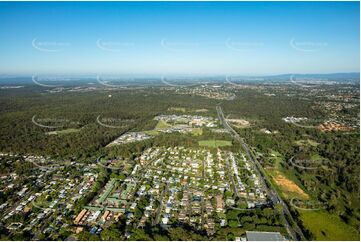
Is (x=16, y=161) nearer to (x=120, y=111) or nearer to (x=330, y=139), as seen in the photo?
(x=120, y=111)

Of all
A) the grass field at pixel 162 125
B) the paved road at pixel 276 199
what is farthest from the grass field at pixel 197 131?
the paved road at pixel 276 199

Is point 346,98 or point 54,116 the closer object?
point 54,116

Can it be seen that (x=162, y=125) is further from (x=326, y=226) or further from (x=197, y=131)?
(x=326, y=226)

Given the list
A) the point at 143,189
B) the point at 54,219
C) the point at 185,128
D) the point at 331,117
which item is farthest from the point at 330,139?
the point at 54,219

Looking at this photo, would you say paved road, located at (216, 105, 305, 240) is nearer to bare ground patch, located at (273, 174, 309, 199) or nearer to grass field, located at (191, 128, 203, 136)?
bare ground patch, located at (273, 174, 309, 199)

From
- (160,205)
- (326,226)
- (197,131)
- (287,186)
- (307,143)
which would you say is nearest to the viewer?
(326,226)

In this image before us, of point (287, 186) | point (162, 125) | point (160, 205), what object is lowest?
point (162, 125)

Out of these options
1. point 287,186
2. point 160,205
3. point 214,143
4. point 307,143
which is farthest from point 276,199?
point 307,143

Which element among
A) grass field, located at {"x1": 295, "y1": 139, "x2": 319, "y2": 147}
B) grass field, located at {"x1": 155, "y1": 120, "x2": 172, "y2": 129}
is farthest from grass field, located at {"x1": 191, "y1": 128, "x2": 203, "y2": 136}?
grass field, located at {"x1": 295, "y1": 139, "x2": 319, "y2": 147}
